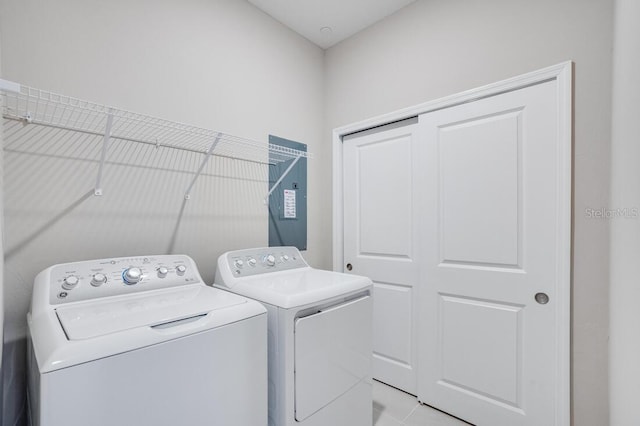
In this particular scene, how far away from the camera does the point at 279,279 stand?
5.35ft

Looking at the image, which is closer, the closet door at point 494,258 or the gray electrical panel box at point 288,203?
the closet door at point 494,258

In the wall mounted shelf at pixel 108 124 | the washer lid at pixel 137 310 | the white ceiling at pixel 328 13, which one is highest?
the white ceiling at pixel 328 13

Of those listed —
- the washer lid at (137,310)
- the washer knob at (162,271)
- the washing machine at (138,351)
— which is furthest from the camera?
the washer knob at (162,271)

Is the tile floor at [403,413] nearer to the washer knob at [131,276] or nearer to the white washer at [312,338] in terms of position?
the white washer at [312,338]

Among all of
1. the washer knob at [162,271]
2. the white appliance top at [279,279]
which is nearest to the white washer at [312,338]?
the white appliance top at [279,279]

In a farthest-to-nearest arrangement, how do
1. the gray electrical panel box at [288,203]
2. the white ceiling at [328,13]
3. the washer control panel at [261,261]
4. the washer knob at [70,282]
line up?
the gray electrical panel box at [288,203]
the white ceiling at [328,13]
the washer control panel at [261,261]
the washer knob at [70,282]

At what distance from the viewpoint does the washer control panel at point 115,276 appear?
3.77ft

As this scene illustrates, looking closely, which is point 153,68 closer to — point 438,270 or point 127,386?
point 127,386

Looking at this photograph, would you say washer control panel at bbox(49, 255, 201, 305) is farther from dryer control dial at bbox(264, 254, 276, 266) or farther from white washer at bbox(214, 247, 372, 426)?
dryer control dial at bbox(264, 254, 276, 266)

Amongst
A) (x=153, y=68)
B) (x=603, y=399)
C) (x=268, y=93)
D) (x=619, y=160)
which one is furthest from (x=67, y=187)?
(x=603, y=399)

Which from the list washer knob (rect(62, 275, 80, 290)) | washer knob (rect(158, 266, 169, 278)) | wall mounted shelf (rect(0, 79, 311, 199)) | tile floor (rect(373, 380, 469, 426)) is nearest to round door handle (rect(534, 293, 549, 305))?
tile floor (rect(373, 380, 469, 426))

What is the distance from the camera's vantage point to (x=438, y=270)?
1.98m

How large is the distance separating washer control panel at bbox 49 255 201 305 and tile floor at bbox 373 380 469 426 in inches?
57.5

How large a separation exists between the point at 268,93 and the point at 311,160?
652mm
